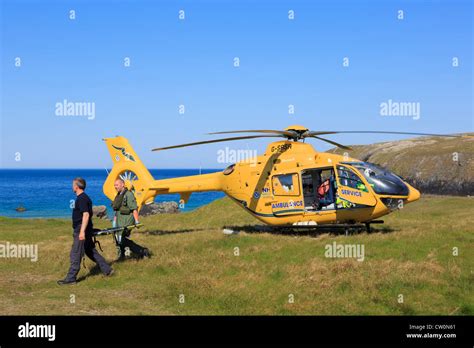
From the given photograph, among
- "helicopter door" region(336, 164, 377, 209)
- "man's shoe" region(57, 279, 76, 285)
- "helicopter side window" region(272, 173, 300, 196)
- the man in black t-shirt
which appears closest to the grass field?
"man's shoe" region(57, 279, 76, 285)

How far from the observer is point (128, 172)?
20344 millimetres

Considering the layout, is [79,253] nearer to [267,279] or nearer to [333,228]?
[267,279]

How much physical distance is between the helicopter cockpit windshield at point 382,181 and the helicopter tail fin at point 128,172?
361 inches

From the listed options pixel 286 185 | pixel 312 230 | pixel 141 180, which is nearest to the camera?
pixel 286 185

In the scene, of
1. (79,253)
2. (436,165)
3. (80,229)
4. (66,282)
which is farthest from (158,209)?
(80,229)

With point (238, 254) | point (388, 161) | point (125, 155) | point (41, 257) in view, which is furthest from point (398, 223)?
point (388, 161)

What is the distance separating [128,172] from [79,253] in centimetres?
854

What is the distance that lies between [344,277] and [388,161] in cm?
4764

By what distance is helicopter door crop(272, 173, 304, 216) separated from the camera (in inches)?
682

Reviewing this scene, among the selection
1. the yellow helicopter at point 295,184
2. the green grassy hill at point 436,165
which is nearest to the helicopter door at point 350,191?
the yellow helicopter at point 295,184

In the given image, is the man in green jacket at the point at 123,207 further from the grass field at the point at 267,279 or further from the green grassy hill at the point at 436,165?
the green grassy hill at the point at 436,165

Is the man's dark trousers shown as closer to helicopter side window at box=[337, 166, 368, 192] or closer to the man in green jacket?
the man in green jacket

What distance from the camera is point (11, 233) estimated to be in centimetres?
2330
